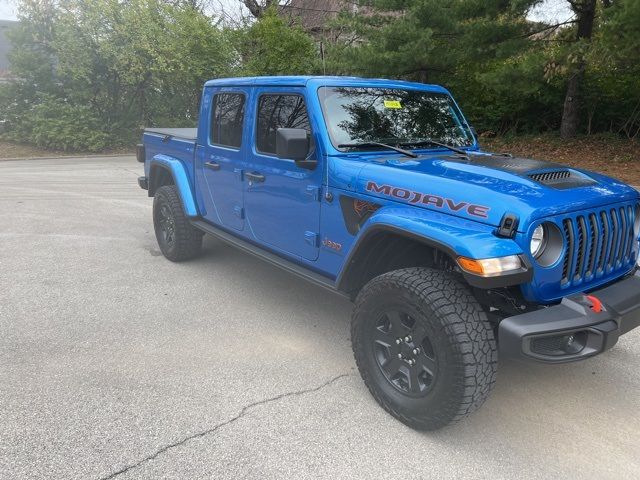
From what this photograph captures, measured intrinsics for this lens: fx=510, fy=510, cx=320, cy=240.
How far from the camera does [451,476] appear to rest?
93.0 inches

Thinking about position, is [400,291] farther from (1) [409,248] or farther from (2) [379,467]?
(2) [379,467]

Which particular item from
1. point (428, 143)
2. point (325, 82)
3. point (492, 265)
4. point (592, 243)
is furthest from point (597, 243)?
point (325, 82)

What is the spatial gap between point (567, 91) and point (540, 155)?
2087 mm

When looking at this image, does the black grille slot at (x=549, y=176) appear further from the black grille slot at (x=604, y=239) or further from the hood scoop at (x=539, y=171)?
the black grille slot at (x=604, y=239)

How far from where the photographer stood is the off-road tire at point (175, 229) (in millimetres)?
5078

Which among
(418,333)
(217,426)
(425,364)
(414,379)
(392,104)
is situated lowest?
(217,426)

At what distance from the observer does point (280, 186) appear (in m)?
3.63

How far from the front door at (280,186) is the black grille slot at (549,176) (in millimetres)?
1268

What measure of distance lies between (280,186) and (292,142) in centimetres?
62

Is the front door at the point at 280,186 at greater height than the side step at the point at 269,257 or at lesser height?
greater

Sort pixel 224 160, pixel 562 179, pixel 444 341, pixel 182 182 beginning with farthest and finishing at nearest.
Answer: pixel 182 182
pixel 224 160
pixel 562 179
pixel 444 341

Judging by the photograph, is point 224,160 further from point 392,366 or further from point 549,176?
point 549,176

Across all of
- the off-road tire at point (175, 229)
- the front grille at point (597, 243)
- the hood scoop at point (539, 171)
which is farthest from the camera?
the off-road tire at point (175, 229)

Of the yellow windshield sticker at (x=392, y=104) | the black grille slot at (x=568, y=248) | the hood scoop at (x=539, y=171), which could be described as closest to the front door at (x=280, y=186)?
the yellow windshield sticker at (x=392, y=104)
